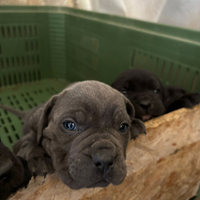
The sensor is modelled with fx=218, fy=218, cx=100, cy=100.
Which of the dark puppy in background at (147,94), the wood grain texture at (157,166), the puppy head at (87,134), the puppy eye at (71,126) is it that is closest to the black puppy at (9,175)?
the wood grain texture at (157,166)

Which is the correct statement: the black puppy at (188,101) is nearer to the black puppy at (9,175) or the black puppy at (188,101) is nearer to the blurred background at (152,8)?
the blurred background at (152,8)

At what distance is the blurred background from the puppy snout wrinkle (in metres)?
1.69

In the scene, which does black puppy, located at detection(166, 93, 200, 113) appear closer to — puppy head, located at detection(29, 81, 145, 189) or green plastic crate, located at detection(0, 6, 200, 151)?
green plastic crate, located at detection(0, 6, 200, 151)

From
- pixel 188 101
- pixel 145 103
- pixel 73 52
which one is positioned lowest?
pixel 73 52

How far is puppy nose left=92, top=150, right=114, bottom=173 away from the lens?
101 centimetres

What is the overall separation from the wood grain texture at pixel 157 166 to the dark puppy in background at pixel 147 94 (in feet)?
1.03

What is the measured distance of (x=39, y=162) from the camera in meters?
1.17

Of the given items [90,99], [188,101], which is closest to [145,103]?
[188,101]

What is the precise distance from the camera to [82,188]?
1.07 meters

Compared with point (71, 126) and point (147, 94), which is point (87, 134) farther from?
point (147, 94)

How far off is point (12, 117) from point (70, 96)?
5.09ft

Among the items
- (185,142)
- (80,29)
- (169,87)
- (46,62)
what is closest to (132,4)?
(80,29)

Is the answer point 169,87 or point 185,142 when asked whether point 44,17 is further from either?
point 185,142

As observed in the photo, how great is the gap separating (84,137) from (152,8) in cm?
190
